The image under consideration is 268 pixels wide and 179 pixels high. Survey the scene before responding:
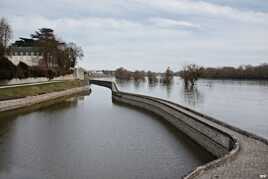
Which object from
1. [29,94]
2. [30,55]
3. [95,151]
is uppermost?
[30,55]

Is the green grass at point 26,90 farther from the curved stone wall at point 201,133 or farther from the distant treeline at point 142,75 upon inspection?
the distant treeline at point 142,75

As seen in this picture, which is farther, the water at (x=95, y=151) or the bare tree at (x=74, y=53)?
the bare tree at (x=74, y=53)

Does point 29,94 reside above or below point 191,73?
below

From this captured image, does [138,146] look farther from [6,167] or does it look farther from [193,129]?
[6,167]

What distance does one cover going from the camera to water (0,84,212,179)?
43.5ft

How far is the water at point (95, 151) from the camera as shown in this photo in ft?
43.5

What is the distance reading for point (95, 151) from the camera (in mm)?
16719

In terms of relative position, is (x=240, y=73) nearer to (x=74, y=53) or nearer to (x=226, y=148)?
(x=74, y=53)

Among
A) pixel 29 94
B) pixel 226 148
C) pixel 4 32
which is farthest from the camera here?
pixel 4 32

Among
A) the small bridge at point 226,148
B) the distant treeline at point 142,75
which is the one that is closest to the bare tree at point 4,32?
the small bridge at point 226,148

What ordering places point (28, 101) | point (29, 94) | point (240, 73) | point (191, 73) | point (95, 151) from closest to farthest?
point (95, 151) < point (28, 101) < point (29, 94) < point (191, 73) < point (240, 73)

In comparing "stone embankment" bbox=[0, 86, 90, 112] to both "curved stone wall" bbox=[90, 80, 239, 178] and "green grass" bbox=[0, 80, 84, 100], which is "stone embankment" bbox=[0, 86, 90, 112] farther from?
"curved stone wall" bbox=[90, 80, 239, 178]

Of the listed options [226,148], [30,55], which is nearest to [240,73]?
[30,55]

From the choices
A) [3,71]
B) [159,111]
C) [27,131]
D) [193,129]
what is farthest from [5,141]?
[3,71]
